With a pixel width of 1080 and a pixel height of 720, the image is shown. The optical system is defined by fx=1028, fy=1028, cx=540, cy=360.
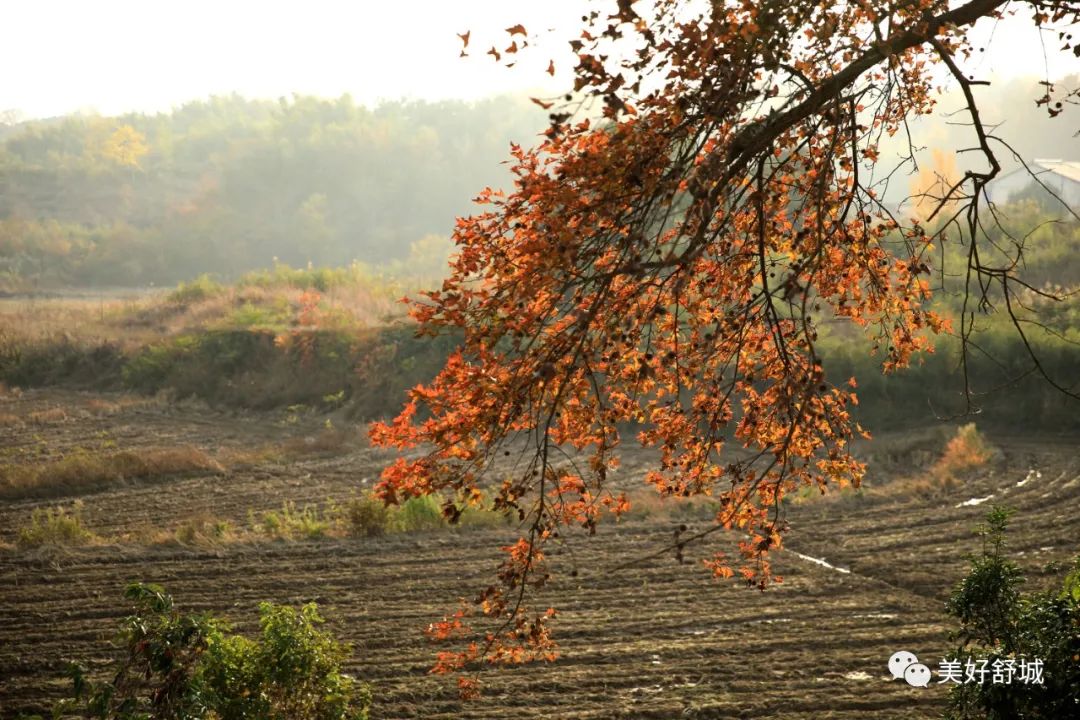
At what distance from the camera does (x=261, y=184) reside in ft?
213

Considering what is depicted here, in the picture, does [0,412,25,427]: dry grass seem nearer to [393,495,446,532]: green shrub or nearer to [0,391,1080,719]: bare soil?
[0,391,1080,719]: bare soil

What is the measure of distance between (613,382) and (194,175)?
2639 inches

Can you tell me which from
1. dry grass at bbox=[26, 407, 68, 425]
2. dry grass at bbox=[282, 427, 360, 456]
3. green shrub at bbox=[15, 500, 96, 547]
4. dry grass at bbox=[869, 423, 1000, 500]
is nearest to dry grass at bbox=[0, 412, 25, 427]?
dry grass at bbox=[26, 407, 68, 425]

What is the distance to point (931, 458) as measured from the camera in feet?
59.8

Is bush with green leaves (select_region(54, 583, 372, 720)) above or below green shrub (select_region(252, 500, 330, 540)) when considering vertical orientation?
above

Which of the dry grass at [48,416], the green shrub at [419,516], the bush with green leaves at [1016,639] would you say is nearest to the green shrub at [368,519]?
the green shrub at [419,516]

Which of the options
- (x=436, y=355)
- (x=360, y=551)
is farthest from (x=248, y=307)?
(x=360, y=551)

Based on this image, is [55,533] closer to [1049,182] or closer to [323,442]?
[323,442]

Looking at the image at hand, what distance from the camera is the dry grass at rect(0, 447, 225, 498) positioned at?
16.8 m

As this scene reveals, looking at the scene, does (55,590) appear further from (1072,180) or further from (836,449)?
(1072,180)

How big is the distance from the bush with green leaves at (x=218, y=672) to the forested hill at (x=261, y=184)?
46.3 meters

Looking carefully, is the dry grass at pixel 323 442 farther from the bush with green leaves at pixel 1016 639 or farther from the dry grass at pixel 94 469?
the bush with green leaves at pixel 1016 639

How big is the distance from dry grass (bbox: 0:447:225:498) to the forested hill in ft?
112

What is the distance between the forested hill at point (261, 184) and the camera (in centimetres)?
5641
